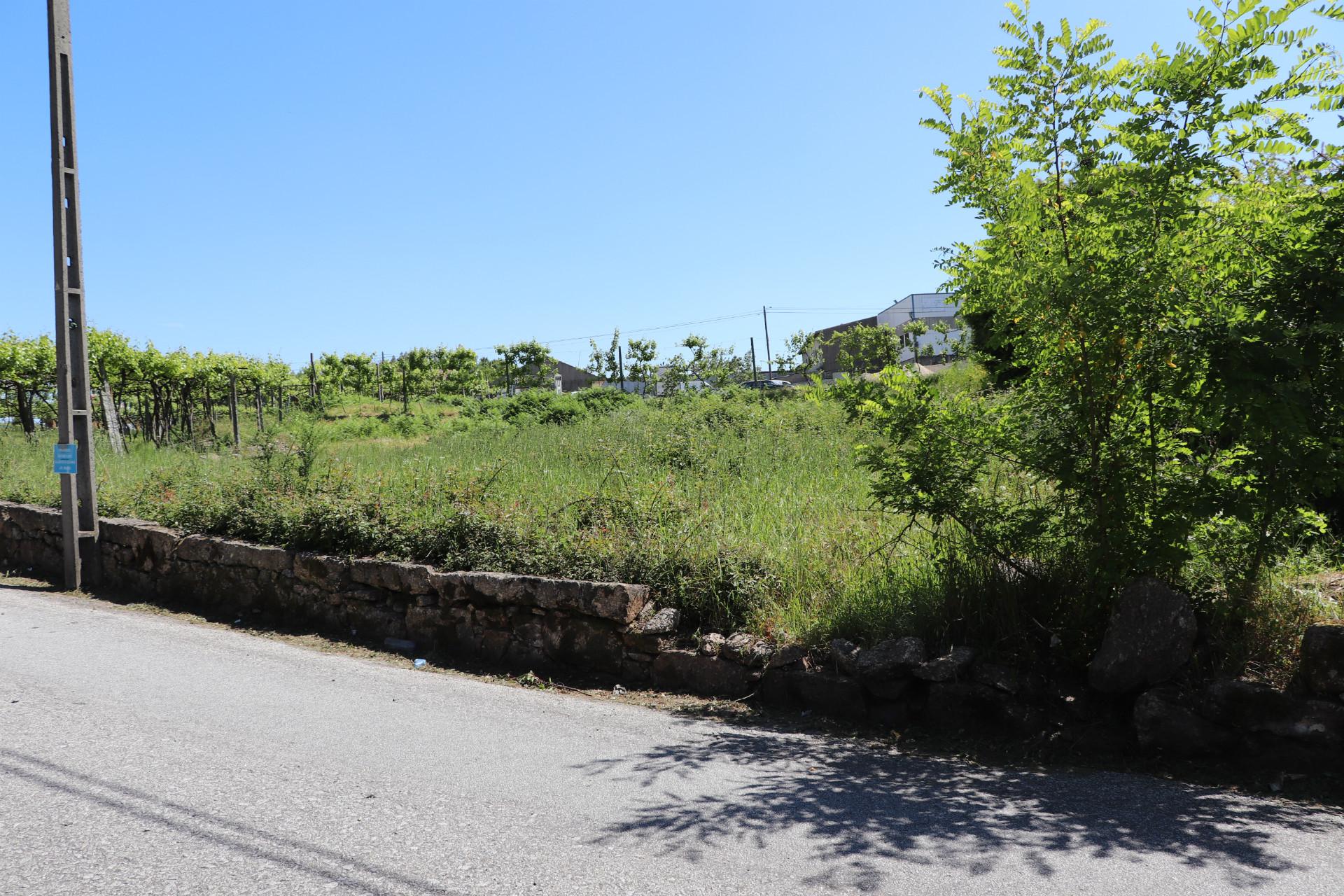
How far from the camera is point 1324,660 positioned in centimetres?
429

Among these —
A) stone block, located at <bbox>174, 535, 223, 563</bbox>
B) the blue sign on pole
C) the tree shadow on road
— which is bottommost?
the tree shadow on road

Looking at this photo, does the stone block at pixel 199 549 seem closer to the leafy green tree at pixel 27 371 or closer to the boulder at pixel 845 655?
the boulder at pixel 845 655

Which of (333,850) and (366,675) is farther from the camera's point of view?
(366,675)

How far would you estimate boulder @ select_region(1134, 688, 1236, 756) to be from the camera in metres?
4.51

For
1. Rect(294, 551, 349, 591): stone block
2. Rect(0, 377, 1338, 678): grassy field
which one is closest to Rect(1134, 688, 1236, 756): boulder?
Rect(0, 377, 1338, 678): grassy field

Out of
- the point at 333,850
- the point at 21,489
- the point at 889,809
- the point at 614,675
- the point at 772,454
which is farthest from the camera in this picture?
the point at 21,489

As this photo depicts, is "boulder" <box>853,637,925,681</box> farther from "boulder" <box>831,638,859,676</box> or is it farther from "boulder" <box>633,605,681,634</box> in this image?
"boulder" <box>633,605,681,634</box>

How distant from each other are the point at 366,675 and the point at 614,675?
185 centimetres

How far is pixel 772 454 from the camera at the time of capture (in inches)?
460

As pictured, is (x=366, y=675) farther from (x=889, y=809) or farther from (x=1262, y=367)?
(x=1262, y=367)

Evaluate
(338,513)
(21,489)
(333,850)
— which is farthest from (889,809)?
(21,489)

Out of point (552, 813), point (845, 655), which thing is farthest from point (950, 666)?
point (552, 813)

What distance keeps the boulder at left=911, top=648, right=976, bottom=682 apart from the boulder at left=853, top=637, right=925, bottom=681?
0.06m

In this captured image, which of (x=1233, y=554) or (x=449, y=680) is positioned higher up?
(x=1233, y=554)
